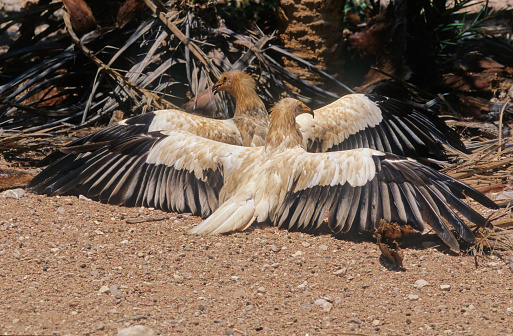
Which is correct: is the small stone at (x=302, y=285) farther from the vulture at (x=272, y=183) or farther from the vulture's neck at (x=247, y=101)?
the vulture's neck at (x=247, y=101)

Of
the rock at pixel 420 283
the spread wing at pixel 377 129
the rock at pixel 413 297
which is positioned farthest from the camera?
the spread wing at pixel 377 129

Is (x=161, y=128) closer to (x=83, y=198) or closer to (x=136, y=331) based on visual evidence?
(x=83, y=198)

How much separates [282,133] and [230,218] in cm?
86

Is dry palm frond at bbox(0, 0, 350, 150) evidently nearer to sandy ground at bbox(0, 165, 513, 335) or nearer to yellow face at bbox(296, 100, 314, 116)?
yellow face at bbox(296, 100, 314, 116)

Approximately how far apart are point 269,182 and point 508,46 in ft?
15.3

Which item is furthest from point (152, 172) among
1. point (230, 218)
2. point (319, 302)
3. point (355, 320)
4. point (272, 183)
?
point (355, 320)

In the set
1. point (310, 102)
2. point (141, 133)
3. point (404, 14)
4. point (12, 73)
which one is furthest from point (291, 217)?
point (12, 73)

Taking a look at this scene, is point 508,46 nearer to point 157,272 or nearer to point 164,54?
point 164,54

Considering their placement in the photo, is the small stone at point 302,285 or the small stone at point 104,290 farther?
the small stone at point 302,285

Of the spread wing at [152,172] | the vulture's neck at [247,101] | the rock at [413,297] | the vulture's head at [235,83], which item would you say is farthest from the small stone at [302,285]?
the vulture's head at [235,83]

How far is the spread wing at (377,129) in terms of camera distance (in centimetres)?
543

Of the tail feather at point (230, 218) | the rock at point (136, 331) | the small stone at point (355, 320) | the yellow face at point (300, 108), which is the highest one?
the yellow face at point (300, 108)

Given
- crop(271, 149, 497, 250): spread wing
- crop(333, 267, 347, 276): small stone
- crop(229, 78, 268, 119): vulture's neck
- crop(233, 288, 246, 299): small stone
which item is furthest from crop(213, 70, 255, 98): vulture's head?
crop(233, 288, 246, 299): small stone

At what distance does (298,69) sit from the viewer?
6844 millimetres
